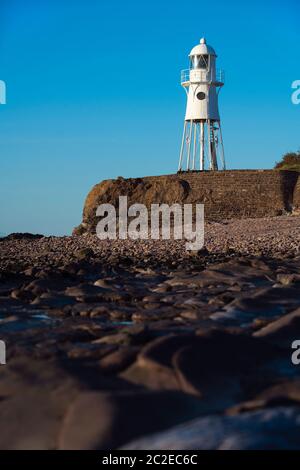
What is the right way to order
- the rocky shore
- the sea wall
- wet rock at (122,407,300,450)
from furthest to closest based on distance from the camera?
the sea wall, the rocky shore, wet rock at (122,407,300,450)

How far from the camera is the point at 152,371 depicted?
9.47ft

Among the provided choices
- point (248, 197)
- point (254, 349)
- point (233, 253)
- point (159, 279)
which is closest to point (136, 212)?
point (248, 197)

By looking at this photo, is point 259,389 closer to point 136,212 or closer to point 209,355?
point 209,355

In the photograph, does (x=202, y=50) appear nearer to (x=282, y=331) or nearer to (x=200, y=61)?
(x=200, y=61)

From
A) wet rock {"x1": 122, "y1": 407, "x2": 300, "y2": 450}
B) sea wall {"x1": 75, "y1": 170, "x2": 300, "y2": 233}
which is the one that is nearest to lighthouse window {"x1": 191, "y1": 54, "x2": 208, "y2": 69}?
sea wall {"x1": 75, "y1": 170, "x2": 300, "y2": 233}

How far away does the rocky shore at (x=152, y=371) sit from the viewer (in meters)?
2.33

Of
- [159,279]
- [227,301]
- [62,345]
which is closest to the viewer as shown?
[62,345]

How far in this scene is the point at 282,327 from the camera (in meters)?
3.82

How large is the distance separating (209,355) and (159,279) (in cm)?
430

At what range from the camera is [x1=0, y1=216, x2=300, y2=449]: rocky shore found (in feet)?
7.63

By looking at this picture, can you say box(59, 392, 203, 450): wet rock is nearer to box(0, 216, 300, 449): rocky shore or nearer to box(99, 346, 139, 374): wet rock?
box(0, 216, 300, 449): rocky shore

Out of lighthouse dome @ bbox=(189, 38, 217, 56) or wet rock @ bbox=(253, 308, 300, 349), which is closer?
wet rock @ bbox=(253, 308, 300, 349)

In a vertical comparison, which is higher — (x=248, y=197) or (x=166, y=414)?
(x=248, y=197)

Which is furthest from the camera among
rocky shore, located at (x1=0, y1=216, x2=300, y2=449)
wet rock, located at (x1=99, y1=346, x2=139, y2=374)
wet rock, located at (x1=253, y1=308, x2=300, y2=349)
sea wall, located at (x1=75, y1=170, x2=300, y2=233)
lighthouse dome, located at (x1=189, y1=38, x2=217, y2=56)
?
lighthouse dome, located at (x1=189, y1=38, x2=217, y2=56)
